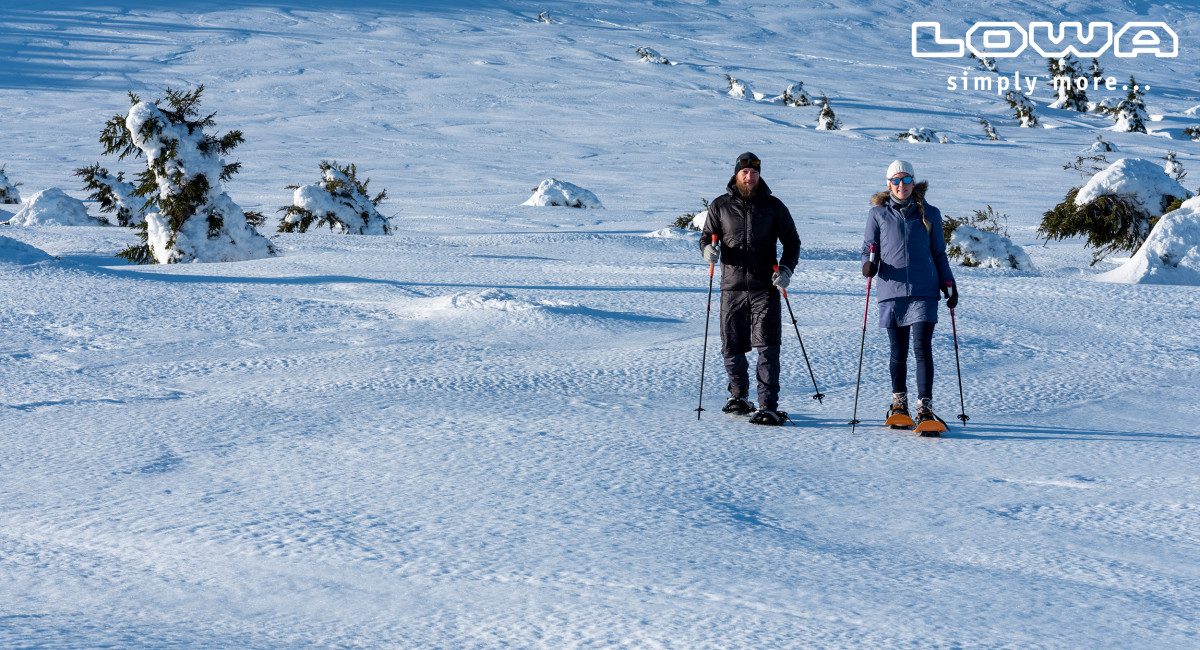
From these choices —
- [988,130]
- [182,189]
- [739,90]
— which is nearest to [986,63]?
[739,90]

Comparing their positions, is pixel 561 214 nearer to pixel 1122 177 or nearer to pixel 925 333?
pixel 1122 177

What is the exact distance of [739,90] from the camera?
4741cm

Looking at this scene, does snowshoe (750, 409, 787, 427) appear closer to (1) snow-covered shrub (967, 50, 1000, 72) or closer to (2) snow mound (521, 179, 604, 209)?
(2) snow mound (521, 179, 604, 209)

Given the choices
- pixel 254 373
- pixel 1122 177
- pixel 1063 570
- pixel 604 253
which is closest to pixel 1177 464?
pixel 1063 570

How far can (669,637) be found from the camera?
252 cm

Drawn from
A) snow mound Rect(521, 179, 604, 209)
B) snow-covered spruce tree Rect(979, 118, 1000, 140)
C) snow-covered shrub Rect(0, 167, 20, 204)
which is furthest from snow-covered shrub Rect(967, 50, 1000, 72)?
snow-covered shrub Rect(0, 167, 20, 204)

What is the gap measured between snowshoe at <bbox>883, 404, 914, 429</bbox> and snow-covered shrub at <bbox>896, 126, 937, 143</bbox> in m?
32.2

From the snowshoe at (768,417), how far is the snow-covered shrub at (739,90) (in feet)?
142

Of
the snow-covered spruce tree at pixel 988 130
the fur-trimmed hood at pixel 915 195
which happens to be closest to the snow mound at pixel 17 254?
the fur-trimmed hood at pixel 915 195

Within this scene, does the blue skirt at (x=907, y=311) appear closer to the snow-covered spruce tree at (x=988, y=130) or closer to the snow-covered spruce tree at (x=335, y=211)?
the snow-covered spruce tree at (x=335, y=211)

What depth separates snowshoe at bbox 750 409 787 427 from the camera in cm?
480

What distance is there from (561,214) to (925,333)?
41.5ft

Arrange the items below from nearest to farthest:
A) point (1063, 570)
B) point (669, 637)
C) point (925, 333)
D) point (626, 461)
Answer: point (669, 637)
point (1063, 570)
point (626, 461)
point (925, 333)

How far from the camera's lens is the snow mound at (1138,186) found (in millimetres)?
11234
